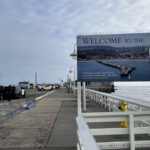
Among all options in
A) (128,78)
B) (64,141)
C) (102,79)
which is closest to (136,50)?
(128,78)

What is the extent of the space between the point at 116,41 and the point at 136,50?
1.87ft

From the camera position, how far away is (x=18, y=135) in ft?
19.7

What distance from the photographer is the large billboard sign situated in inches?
185

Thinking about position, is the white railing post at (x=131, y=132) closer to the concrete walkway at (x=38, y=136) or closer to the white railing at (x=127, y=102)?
the white railing at (x=127, y=102)

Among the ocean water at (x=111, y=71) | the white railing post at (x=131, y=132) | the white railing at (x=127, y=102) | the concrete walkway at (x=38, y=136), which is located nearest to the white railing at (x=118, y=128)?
the white railing post at (x=131, y=132)

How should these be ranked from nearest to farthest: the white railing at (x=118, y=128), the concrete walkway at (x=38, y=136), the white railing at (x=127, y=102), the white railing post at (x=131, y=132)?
1. the white railing at (x=118, y=128)
2. the white railing post at (x=131, y=132)
3. the white railing at (x=127, y=102)
4. the concrete walkway at (x=38, y=136)

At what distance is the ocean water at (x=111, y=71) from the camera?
4.74 m

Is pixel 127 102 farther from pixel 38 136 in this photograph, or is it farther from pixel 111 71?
pixel 38 136

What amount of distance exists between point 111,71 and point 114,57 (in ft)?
1.21

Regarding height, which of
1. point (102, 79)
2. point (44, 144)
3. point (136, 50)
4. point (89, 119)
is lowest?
point (44, 144)

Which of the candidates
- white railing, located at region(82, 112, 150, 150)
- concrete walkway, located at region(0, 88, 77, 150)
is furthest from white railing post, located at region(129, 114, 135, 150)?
concrete walkway, located at region(0, 88, 77, 150)

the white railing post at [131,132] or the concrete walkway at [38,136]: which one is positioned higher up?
the white railing post at [131,132]

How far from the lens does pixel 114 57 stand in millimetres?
4746

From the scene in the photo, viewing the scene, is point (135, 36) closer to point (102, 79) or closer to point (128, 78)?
point (128, 78)
